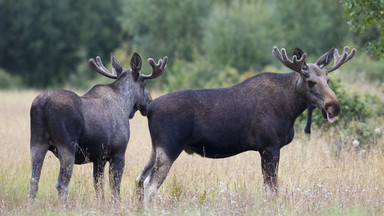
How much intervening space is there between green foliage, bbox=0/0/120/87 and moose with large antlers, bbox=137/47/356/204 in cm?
4803

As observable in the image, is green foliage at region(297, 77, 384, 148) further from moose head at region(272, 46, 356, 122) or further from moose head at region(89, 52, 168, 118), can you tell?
moose head at region(89, 52, 168, 118)

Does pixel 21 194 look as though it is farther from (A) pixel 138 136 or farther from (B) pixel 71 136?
(A) pixel 138 136

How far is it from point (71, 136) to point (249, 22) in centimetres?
3107

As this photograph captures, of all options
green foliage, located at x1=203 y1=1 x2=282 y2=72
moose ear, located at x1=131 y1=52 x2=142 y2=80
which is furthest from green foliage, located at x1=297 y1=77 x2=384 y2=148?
green foliage, located at x1=203 y1=1 x2=282 y2=72

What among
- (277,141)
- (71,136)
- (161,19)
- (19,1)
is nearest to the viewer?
(71,136)

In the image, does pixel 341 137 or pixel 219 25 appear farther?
pixel 219 25

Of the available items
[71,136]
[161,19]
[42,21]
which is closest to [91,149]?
[71,136]

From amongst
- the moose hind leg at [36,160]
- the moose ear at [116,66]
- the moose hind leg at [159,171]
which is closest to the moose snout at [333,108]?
the moose hind leg at [159,171]

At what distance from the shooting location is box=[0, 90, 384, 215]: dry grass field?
7.68 meters

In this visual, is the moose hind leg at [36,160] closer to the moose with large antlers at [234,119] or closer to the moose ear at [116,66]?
the moose with large antlers at [234,119]

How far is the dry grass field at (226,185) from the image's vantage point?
7.68 m

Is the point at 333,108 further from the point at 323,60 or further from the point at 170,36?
the point at 170,36

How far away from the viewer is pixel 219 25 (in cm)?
3847

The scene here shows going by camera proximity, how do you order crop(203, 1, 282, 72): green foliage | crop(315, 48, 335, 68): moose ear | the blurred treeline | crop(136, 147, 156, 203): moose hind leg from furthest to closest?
the blurred treeline
crop(203, 1, 282, 72): green foliage
crop(315, 48, 335, 68): moose ear
crop(136, 147, 156, 203): moose hind leg
